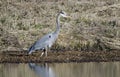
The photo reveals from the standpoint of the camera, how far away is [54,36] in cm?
2155

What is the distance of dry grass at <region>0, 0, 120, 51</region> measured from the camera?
76.4 feet

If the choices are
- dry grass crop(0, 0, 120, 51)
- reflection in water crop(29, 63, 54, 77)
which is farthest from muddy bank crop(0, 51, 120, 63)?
dry grass crop(0, 0, 120, 51)

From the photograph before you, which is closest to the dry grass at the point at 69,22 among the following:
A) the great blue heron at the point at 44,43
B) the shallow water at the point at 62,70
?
the great blue heron at the point at 44,43

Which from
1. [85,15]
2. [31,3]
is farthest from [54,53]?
[31,3]

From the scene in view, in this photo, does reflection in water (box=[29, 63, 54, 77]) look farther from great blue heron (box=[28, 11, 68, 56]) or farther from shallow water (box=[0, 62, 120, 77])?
great blue heron (box=[28, 11, 68, 56])

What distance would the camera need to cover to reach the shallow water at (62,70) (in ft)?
60.4

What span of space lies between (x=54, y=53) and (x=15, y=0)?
715cm

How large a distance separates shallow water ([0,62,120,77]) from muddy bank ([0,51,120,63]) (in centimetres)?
44

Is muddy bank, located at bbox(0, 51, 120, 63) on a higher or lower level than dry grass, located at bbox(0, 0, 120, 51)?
lower

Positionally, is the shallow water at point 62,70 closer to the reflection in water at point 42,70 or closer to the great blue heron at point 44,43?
the reflection in water at point 42,70

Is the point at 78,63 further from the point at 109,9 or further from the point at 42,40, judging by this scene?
the point at 109,9

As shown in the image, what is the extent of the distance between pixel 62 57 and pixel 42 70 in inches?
85.6

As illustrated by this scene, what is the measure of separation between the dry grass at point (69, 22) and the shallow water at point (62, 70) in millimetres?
2624

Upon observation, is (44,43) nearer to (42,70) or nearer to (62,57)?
(62,57)
